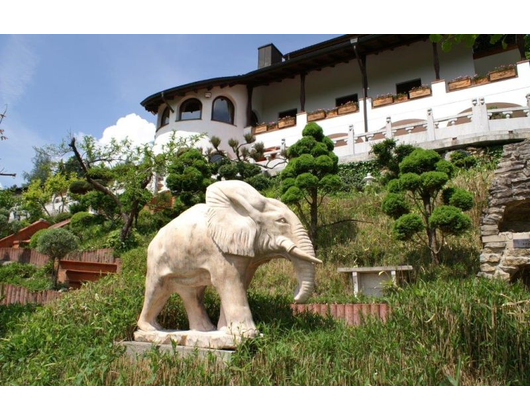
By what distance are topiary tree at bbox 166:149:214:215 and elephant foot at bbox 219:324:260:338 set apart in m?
8.98

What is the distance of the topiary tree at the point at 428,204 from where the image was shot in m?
7.70

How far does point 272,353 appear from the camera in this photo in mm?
3861

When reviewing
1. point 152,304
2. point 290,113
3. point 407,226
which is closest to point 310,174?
point 407,226

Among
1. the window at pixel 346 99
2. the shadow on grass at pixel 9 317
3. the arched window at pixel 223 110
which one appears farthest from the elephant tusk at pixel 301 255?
the arched window at pixel 223 110

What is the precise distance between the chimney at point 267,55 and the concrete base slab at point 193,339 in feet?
72.3

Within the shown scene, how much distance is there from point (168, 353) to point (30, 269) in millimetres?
10593

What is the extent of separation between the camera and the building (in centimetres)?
1373

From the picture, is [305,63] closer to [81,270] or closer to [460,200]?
[460,200]

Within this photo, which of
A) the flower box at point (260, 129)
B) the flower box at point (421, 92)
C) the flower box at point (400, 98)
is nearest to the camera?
the flower box at point (421, 92)

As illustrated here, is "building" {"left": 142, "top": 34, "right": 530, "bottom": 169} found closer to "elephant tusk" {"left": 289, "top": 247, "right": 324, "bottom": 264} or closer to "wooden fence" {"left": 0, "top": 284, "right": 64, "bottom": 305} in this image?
"wooden fence" {"left": 0, "top": 284, "right": 64, "bottom": 305}

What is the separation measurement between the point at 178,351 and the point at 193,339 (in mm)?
187

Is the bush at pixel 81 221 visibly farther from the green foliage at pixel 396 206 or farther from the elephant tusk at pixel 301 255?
the elephant tusk at pixel 301 255

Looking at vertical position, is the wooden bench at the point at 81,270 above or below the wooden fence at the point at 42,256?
below
